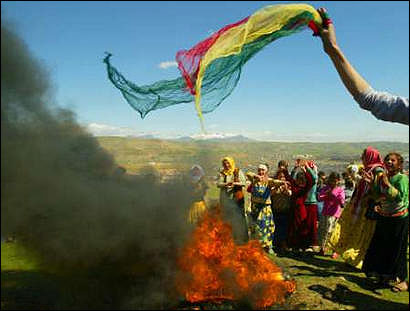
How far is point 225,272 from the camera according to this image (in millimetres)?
5461

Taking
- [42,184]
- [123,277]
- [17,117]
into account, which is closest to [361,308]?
[123,277]

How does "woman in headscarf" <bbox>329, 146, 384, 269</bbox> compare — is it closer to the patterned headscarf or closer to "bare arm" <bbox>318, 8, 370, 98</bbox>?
the patterned headscarf

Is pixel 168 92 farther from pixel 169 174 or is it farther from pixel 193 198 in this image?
pixel 193 198

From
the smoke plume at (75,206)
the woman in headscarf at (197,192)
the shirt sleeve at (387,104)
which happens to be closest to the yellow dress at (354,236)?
the woman in headscarf at (197,192)

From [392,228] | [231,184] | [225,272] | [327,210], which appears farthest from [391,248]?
[231,184]

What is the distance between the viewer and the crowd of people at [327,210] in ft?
21.8

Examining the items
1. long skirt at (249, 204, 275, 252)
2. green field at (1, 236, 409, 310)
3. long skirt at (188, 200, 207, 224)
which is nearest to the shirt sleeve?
green field at (1, 236, 409, 310)

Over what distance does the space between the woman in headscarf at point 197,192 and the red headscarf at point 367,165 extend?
331cm

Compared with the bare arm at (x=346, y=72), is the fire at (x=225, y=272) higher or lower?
lower

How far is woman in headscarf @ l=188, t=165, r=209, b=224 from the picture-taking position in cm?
628

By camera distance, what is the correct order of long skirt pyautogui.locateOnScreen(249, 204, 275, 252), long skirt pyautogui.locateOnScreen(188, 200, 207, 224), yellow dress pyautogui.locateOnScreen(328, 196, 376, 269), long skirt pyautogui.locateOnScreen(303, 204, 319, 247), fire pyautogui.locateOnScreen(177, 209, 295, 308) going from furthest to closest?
long skirt pyautogui.locateOnScreen(303, 204, 319, 247) → long skirt pyautogui.locateOnScreen(249, 204, 275, 252) → yellow dress pyautogui.locateOnScreen(328, 196, 376, 269) → long skirt pyautogui.locateOnScreen(188, 200, 207, 224) → fire pyautogui.locateOnScreen(177, 209, 295, 308)

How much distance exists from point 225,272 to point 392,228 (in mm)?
3389

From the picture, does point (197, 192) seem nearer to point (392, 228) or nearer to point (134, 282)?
point (134, 282)

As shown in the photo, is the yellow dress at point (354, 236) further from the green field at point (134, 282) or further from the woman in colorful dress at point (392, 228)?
the woman in colorful dress at point (392, 228)
